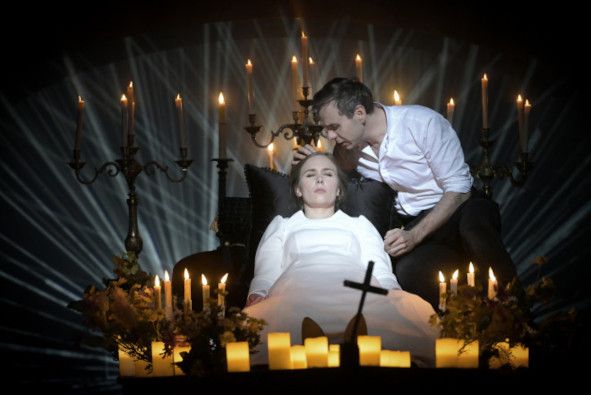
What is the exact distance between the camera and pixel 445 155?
17.8 ft

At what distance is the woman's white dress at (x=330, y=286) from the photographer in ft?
15.0

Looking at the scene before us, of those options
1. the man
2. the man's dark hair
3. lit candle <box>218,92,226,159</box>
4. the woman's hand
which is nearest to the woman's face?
the man

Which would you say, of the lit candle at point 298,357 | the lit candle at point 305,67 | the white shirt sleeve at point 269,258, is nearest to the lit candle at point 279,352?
the lit candle at point 298,357

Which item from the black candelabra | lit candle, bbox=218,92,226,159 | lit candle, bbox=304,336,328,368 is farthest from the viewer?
the black candelabra

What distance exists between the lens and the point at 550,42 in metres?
6.61

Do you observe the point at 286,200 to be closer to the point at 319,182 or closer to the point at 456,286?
the point at 319,182

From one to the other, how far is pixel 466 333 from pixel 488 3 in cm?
290

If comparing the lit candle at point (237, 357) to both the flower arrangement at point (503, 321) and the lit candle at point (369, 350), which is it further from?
the flower arrangement at point (503, 321)

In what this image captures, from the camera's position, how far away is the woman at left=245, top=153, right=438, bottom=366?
458 centimetres

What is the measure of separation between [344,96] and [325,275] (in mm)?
987

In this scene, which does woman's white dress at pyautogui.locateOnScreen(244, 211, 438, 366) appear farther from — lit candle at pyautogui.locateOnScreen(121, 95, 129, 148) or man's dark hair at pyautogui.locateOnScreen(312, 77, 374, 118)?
lit candle at pyautogui.locateOnScreen(121, 95, 129, 148)

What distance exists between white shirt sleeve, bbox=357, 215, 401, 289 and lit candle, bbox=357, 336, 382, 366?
0.85 m

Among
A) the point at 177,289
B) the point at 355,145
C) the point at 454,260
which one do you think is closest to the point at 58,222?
the point at 177,289

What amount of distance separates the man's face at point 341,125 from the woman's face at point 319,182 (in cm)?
15
